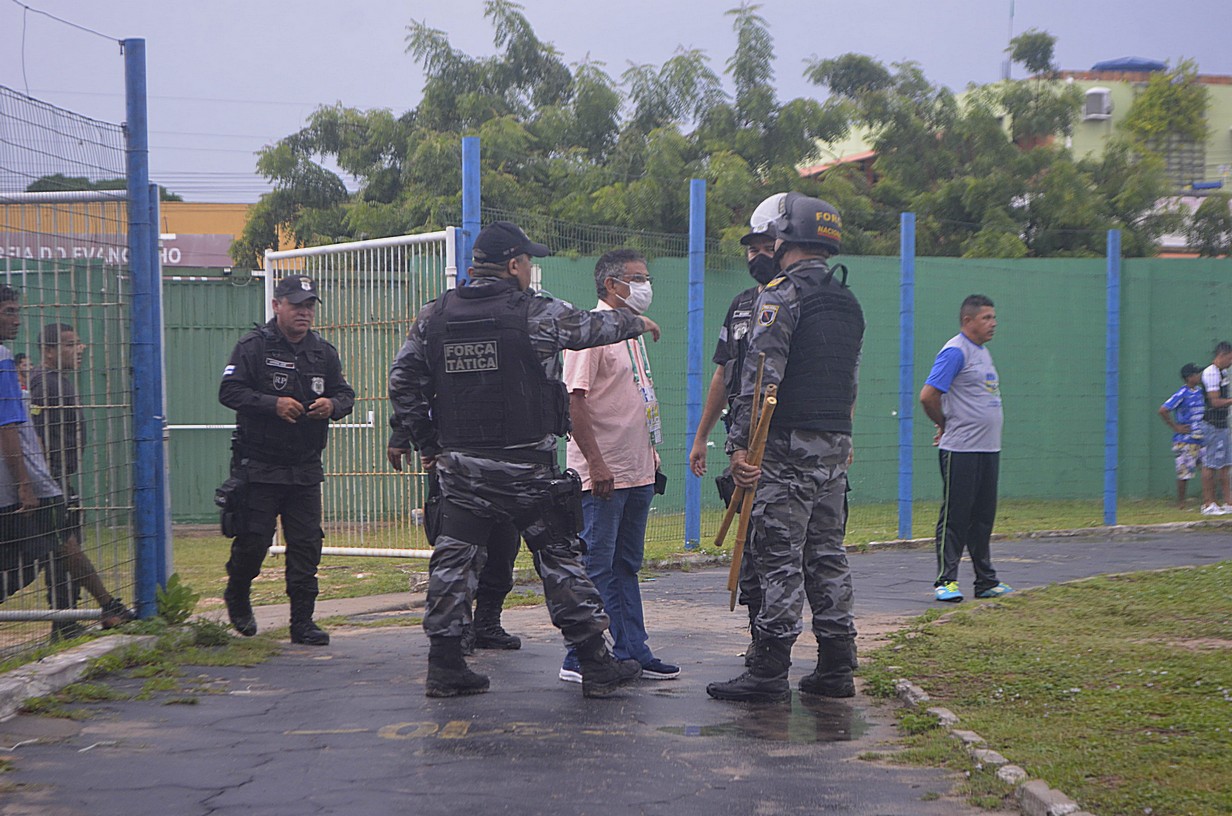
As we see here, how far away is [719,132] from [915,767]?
1594cm

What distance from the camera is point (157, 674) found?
6.01 m

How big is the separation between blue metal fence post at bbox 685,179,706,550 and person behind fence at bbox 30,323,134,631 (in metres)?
5.55

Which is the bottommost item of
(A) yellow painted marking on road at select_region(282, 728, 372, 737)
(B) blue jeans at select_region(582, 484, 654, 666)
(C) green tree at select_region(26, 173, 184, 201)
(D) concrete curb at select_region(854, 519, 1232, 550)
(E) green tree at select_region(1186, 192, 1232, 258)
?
(D) concrete curb at select_region(854, 519, 1232, 550)

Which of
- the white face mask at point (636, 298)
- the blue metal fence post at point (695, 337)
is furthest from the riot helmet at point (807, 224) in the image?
the blue metal fence post at point (695, 337)

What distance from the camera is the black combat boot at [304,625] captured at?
699 cm

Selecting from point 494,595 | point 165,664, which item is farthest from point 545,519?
point 165,664

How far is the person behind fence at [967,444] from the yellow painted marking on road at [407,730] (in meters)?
4.41

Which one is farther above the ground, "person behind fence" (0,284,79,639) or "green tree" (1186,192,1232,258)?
"green tree" (1186,192,1232,258)

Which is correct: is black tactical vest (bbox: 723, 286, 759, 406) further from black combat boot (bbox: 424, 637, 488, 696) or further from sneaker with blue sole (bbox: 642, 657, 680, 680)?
black combat boot (bbox: 424, 637, 488, 696)

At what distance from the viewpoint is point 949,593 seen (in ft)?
27.6

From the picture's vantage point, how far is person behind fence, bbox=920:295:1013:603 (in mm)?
8414

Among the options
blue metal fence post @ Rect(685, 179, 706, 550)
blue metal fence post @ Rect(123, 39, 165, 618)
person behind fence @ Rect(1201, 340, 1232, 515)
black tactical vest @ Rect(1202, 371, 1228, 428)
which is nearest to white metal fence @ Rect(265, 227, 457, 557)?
blue metal fence post @ Rect(685, 179, 706, 550)

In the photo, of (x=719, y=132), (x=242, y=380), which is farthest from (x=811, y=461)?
(x=719, y=132)

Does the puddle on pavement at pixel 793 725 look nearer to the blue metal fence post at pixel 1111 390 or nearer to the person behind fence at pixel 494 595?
the person behind fence at pixel 494 595
